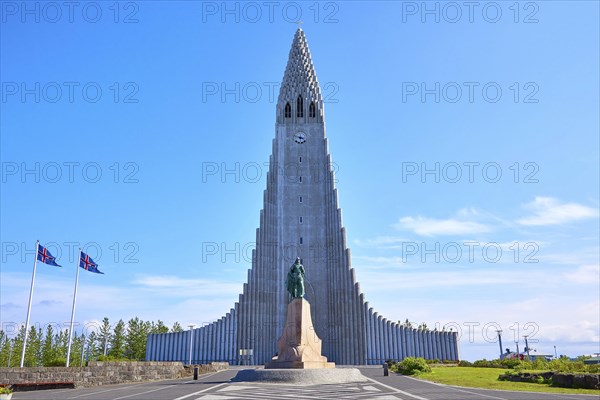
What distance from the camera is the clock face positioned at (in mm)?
63438

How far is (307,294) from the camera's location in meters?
57.3

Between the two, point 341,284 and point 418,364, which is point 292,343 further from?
point 341,284

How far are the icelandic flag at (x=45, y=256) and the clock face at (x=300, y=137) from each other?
40178mm

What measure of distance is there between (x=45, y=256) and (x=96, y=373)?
928 cm

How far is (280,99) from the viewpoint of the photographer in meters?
66.6

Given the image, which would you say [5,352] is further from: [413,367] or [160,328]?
[413,367]

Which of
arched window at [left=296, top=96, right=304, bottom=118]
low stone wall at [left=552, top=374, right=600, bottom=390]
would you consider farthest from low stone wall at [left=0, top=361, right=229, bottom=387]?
arched window at [left=296, top=96, right=304, bottom=118]

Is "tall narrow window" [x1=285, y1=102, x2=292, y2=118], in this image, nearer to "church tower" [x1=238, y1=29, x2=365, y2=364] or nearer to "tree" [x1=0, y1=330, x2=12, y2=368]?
"church tower" [x1=238, y1=29, x2=365, y2=364]

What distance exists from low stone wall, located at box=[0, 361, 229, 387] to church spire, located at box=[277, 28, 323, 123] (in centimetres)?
4253

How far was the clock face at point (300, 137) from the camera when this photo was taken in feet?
208

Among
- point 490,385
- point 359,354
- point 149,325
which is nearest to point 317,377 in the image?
point 490,385

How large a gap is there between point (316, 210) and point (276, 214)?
17.9ft

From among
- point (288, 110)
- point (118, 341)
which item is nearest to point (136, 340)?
point (118, 341)

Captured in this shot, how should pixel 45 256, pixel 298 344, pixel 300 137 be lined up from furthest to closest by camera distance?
1. pixel 300 137
2. pixel 45 256
3. pixel 298 344
